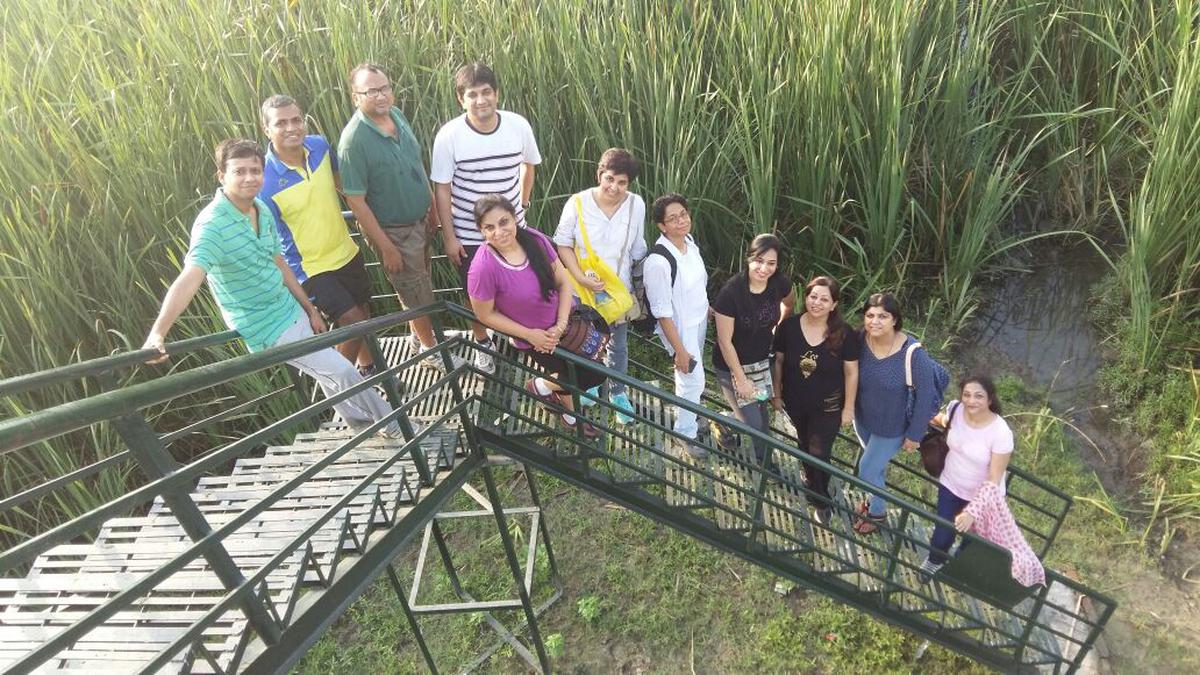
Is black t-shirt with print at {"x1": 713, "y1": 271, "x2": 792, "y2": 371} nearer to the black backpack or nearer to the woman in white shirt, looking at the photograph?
the woman in white shirt

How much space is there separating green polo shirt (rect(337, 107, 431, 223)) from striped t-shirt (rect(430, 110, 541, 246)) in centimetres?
12

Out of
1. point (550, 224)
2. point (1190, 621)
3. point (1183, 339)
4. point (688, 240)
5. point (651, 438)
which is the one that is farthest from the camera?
point (550, 224)

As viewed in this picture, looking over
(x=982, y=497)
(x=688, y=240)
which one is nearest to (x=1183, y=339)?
(x=982, y=497)

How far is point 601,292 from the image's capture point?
10.3 feet

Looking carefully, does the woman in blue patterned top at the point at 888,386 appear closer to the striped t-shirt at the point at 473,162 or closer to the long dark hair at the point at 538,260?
the long dark hair at the point at 538,260

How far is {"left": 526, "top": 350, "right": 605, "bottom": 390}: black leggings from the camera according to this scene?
2.97m

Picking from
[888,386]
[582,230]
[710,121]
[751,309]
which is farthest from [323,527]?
[710,121]

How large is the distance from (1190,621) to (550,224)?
15.4 feet

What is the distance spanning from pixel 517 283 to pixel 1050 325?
4769 millimetres

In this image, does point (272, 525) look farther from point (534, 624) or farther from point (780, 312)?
point (780, 312)

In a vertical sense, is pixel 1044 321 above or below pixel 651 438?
below

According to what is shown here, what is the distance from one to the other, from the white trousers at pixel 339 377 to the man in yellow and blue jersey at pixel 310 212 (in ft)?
1.02

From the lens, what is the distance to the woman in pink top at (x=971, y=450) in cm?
285

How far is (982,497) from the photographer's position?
292 cm
